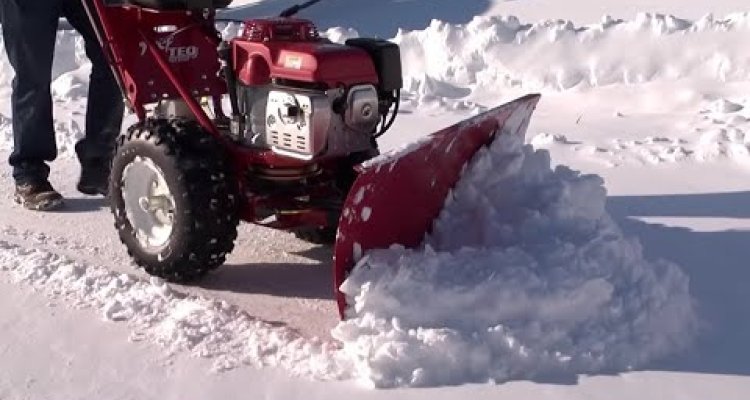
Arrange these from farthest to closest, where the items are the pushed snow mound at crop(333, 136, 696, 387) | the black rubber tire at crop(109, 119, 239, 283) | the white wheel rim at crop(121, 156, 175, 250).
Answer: the white wheel rim at crop(121, 156, 175, 250), the black rubber tire at crop(109, 119, 239, 283), the pushed snow mound at crop(333, 136, 696, 387)

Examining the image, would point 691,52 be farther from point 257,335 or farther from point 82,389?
point 82,389

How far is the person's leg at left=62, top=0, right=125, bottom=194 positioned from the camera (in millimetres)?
4746

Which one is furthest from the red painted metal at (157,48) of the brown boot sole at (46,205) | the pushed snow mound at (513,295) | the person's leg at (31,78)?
the pushed snow mound at (513,295)

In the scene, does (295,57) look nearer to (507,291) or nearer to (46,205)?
(507,291)

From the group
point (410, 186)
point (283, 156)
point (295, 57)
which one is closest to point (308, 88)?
point (295, 57)

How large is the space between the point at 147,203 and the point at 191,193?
349mm

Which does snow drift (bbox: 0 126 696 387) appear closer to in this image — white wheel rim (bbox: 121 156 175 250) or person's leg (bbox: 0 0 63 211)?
white wheel rim (bbox: 121 156 175 250)

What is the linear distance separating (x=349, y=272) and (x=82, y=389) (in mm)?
816

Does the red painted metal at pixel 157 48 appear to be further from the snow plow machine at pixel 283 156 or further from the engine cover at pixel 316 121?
the engine cover at pixel 316 121

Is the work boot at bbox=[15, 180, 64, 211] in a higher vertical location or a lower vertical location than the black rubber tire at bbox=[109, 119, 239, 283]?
lower

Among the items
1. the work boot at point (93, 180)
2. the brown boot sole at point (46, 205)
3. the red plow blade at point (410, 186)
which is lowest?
the brown boot sole at point (46, 205)

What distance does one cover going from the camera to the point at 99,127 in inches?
190

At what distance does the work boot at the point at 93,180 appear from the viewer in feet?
15.8

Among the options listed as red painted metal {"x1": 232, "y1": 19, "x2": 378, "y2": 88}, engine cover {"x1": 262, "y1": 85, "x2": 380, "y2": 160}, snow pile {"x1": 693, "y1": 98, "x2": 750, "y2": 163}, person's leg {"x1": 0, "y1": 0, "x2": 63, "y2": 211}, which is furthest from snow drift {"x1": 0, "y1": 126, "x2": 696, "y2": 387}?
snow pile {"x1": 693, "y1": 98, "x2": 750, "y2": 163}
